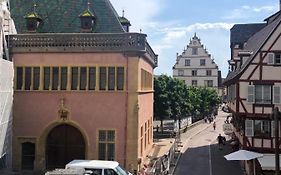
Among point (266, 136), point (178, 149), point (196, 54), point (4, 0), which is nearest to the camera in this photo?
point (266, 136)

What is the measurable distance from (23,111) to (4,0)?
873 centimetres

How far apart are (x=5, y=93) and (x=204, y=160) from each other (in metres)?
18.3

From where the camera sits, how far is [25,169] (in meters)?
30.1

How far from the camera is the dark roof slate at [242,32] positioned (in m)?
46.0

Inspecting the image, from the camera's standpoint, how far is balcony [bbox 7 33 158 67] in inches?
1142

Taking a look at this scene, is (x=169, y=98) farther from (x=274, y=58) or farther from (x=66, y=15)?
(x=274, y=58)

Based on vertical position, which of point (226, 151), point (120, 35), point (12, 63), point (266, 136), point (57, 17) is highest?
point (57, 17)

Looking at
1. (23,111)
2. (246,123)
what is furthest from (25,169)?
(246,123)

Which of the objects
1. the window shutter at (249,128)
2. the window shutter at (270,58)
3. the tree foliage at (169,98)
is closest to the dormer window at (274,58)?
the window shutter at (270,58)

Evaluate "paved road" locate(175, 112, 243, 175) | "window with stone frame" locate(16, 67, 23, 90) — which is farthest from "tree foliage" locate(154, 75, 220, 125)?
"window with stone frame" locate(16, 67, 23, 90)

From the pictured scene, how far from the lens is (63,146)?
30.2 meters

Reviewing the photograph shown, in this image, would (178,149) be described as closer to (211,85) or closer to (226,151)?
(226,151)

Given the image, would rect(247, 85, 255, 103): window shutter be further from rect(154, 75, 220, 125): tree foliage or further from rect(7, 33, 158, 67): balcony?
rect(154, 75, 220, 125): tree foliage

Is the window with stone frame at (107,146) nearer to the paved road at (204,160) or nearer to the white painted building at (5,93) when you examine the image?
the paved road at (204,160)
